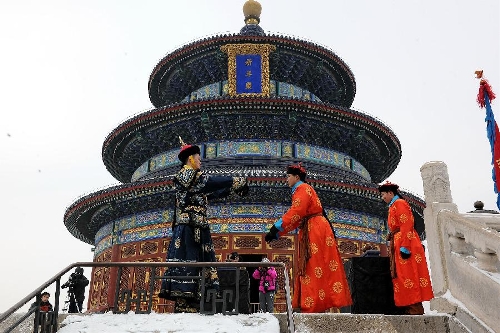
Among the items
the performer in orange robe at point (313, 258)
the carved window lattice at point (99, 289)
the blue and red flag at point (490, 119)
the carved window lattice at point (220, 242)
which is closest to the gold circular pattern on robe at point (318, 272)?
the performer in orange robe at point (313, 258)

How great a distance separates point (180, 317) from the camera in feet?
16.6

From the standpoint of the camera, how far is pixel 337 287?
245 inches

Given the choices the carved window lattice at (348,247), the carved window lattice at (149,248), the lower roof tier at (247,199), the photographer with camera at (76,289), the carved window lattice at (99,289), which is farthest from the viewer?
the carved window lattice at (99,289)

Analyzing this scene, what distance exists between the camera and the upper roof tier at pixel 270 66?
68.6 feet

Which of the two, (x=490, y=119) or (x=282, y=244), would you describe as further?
(x=282, y=244)

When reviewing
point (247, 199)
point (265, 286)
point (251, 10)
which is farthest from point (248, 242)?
point (251, 10)

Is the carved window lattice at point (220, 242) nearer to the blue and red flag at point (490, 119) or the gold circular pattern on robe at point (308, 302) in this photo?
the blue and red flag at point (490, 119)

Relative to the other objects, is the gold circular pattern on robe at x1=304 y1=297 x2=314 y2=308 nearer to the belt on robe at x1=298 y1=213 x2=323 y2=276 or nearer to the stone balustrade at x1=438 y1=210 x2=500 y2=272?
the belt on robe at x1=298 y1=213 x2=323 y2=276

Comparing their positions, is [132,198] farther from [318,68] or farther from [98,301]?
[318,68]

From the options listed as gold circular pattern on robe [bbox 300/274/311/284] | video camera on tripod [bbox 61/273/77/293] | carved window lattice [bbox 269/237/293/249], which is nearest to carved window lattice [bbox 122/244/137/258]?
video camera on tripod [bbox 61/273/77/293]

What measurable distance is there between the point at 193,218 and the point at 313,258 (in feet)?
5.22

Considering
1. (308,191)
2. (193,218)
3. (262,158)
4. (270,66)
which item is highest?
(270,66)

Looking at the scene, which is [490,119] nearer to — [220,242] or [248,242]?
[248,242]

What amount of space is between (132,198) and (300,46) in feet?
30.9
